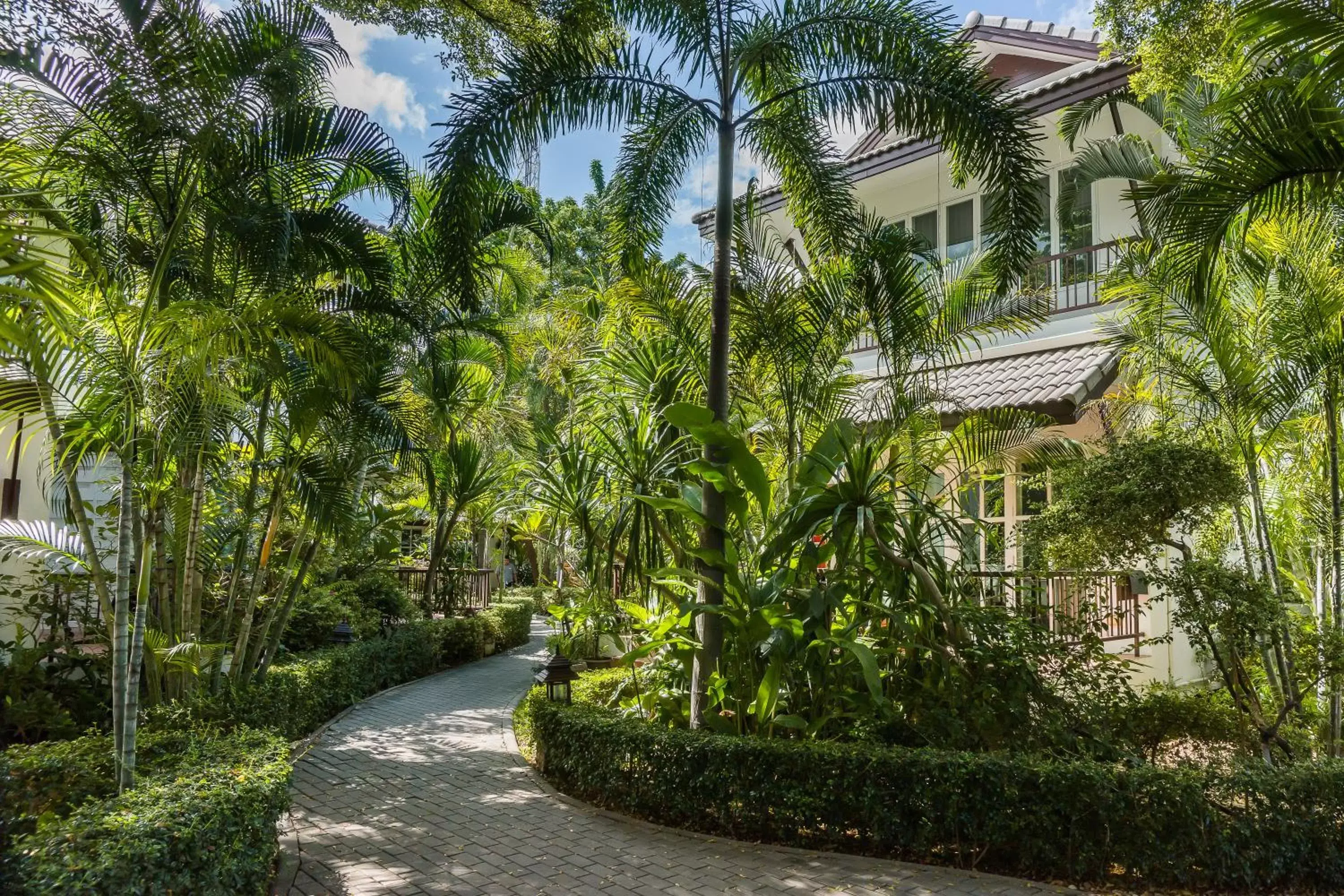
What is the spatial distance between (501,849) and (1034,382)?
7.68 metres

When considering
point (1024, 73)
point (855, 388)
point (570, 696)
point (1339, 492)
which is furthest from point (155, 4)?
point (1024, 73)

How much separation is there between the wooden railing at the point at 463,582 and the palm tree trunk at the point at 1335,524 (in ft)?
37.5

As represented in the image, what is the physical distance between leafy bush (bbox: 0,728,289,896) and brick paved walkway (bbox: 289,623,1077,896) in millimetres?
673

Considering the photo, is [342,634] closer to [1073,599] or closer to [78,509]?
[78,509]

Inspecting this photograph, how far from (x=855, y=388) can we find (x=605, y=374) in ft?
9.84

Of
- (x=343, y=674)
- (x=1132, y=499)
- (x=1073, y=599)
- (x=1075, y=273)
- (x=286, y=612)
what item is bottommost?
(x=343, y=674)

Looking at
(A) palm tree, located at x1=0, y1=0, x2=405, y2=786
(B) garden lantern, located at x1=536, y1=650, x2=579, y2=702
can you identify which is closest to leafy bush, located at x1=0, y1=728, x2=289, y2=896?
(A) palm tree, located at x1=0, y1=0, x2=405, y2=786

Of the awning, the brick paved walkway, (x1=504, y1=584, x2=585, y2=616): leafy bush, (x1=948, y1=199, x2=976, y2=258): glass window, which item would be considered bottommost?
the brick paved walkway

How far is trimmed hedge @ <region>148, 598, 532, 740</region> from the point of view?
6.39m

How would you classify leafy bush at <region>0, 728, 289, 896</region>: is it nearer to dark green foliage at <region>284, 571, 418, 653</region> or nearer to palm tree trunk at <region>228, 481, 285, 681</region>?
palm tree trunk at <region>228, 481, 285, 681</region>

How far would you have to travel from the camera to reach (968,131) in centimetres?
623

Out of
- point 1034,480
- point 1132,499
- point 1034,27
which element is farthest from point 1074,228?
point 1132,499

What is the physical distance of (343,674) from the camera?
9.51 m

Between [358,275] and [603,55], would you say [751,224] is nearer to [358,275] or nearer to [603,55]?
[603,55]
